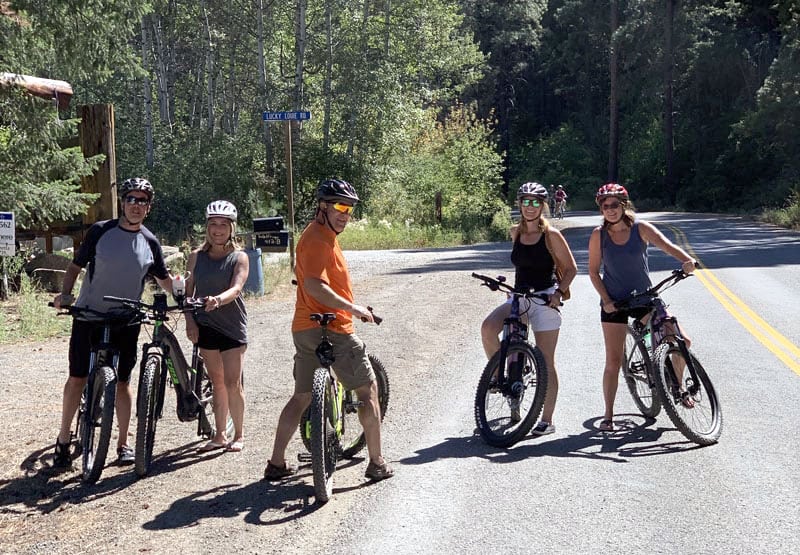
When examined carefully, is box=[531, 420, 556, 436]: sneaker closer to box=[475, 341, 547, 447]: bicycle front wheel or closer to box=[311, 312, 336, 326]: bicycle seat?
box=[475, 341, 547, 447]: bicycle front wheel

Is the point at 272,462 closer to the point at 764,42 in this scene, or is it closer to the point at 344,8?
the point at 344,8

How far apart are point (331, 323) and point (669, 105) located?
60.0 meters

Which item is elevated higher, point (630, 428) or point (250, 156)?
point (250, 156)

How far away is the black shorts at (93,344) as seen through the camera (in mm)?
6945

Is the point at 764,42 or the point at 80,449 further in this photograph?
the point at 764,42

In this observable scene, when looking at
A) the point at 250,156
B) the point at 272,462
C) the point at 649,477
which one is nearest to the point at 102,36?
the point at 272,462

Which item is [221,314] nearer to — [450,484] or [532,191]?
→ [450,484]

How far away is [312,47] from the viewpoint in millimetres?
39156

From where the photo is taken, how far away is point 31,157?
1412cm

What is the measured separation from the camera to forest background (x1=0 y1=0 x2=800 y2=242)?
14680 millimetres

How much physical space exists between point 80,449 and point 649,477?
388 cm

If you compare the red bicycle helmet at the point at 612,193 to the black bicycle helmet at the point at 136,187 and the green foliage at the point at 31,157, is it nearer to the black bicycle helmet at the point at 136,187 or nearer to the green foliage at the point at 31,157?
the black bicycle helmet at the point at 136,187

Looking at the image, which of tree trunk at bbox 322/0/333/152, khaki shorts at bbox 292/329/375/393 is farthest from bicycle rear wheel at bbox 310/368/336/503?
tree trunk at bbox 322/0/333/152

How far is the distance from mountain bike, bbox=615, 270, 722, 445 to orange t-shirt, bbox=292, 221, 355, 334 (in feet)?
7.90
